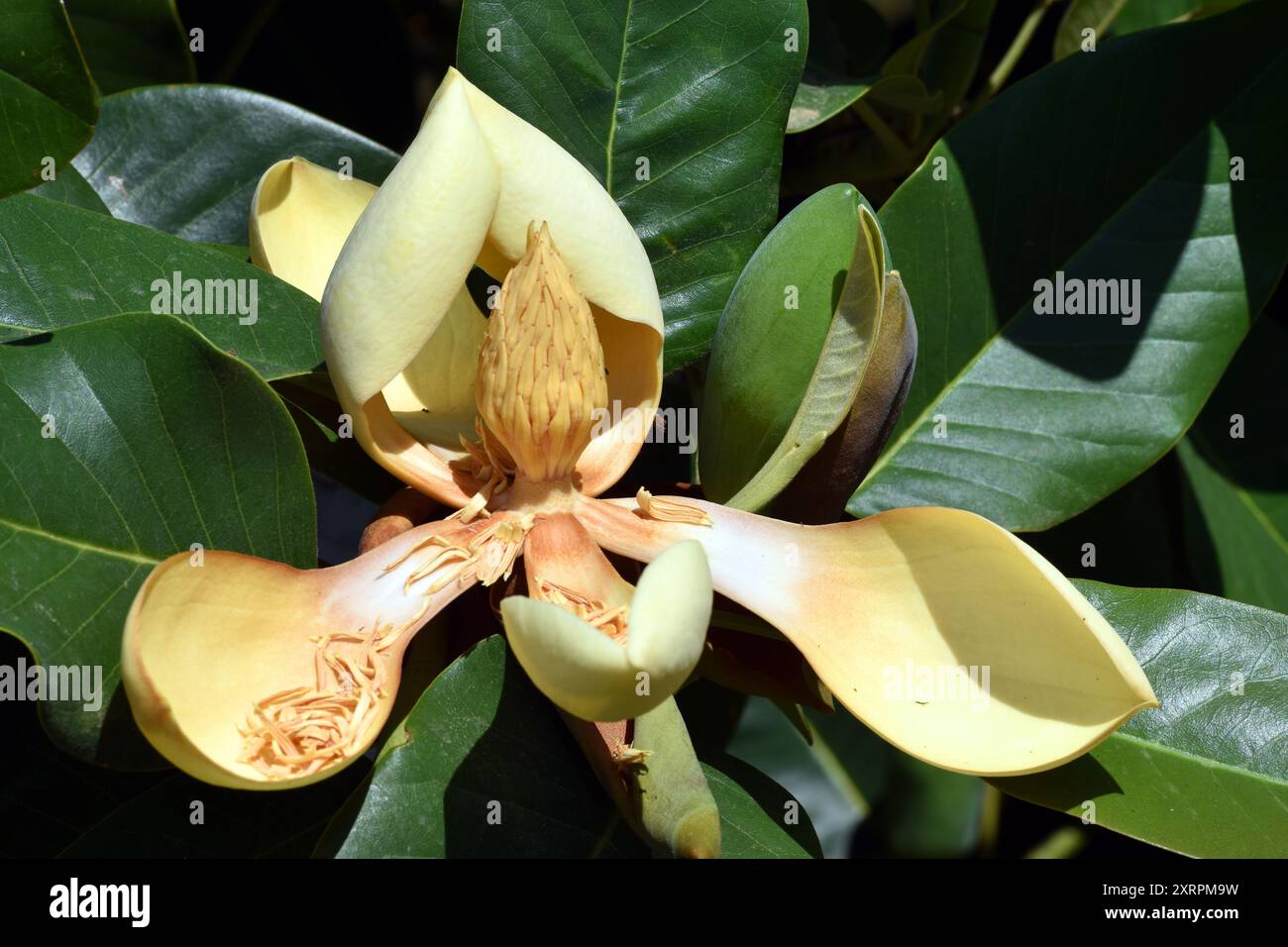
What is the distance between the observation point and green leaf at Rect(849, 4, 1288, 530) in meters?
1.13

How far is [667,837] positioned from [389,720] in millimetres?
221

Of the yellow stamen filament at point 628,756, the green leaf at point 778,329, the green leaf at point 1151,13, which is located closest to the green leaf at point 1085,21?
the green leaf at point 1151,13

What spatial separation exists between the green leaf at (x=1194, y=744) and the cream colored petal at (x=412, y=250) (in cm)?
53

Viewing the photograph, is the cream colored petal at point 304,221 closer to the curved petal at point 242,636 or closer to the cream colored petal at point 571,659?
the curved petal at point 242,636

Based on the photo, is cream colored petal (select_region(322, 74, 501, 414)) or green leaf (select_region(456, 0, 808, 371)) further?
green leaf (select_region(456, 0, 808, 371))

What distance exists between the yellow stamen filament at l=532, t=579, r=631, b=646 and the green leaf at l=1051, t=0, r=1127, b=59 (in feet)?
3.16

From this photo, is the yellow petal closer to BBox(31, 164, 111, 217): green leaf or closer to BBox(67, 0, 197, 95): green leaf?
BBox(31, 164, 111, 217): green leaf

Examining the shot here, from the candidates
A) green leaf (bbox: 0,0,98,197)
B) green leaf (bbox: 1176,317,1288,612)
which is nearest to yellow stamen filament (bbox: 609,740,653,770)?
green leaf (bbox: 0,0,98,197)

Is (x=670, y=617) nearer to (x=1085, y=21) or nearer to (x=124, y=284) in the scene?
(x=124, y=284)

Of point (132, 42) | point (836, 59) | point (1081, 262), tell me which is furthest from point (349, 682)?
point (836, 59)

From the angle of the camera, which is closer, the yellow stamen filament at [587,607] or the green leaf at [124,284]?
the yellow stamen filament at [587,607]

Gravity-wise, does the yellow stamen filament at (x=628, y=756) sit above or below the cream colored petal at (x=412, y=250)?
below

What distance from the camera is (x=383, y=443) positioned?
33.7 inches

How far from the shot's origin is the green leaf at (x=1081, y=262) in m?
1.13
